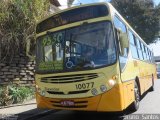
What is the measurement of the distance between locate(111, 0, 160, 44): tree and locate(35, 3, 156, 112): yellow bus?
110ft

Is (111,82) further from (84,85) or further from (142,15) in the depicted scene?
(142,15)

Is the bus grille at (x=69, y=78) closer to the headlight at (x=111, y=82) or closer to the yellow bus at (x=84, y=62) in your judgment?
the yellow bus at (x=84, y=62)

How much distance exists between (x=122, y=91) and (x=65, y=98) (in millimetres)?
1457

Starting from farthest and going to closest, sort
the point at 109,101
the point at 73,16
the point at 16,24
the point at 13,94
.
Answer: the point at 16,24, the point at 13,94, the point at 73,16, the point at 109,101

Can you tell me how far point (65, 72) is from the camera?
8.50 meters

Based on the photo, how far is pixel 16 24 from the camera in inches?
576

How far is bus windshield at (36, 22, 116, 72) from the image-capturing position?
8.25 m

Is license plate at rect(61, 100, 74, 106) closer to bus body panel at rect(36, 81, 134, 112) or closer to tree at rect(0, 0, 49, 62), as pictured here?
bus body panel at rect(36, 81, 134, 112)

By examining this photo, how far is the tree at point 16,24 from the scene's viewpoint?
46.8 ft

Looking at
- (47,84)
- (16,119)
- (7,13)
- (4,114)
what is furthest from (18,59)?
(47,84)

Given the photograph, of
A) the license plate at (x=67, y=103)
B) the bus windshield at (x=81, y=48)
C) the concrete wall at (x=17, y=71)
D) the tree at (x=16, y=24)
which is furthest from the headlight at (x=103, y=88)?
the concrete wall at (x=17, y=71)

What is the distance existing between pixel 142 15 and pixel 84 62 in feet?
115

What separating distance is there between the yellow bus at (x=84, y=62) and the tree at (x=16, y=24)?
5.37 metres

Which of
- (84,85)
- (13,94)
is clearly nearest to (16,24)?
(13,94)
